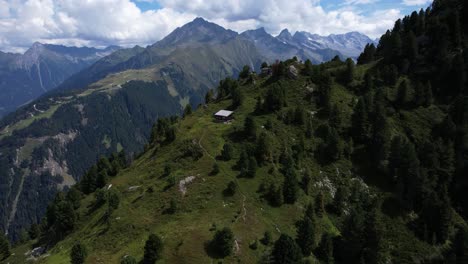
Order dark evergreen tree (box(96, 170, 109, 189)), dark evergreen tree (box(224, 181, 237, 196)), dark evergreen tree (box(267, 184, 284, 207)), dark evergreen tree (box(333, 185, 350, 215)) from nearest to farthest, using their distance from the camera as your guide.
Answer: dark evergreen tree (box(224, 181, 237, 196)), dark evergreen tree (box(267, 184, 284, 207)), dark evergreen tree (box(333, 185, 350, 215)), dark evergreen tree (box(96, 170, 109, 189))

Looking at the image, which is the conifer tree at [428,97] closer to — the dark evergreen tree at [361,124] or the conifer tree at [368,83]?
the conifer tree at [368,83]

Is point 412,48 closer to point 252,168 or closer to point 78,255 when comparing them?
point 252,168

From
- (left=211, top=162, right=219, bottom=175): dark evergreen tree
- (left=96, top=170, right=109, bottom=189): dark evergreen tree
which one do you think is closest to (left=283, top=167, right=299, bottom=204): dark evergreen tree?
(left=211, top=162, right=219, bottom=175): dark evergreen tree

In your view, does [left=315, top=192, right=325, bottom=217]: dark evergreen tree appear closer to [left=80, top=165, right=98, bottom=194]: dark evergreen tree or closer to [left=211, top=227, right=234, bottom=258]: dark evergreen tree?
[left=211, top=227, right=234, bottom=258]: dark evergreen tree

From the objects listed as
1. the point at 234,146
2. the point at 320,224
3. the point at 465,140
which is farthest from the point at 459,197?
the point at 234,146

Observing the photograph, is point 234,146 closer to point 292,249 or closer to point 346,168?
point 346,168

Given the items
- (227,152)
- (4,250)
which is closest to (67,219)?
(4,250)
